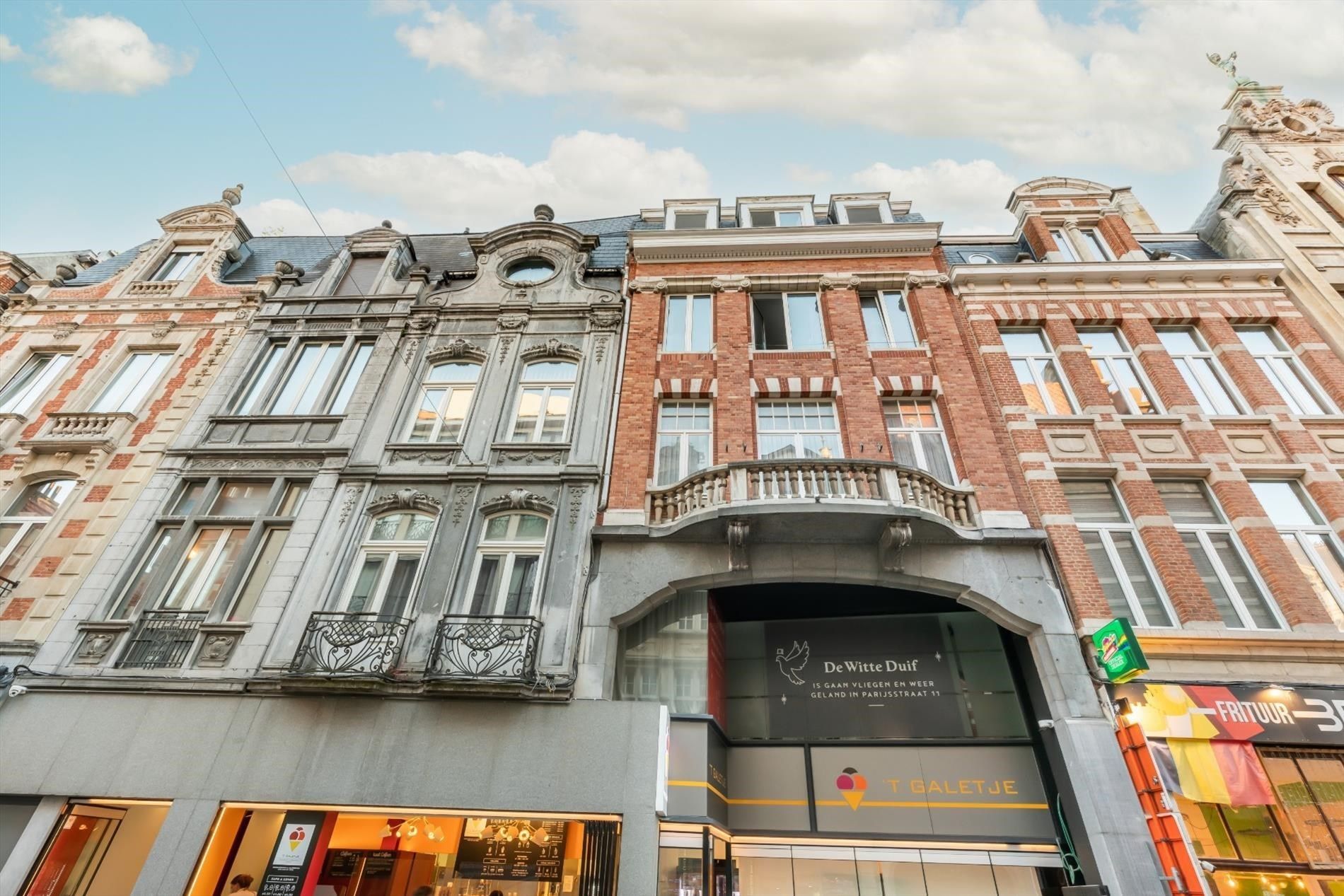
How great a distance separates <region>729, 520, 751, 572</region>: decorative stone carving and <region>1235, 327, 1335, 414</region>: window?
460 inches

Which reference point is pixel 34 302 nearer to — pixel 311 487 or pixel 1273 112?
pixel 311 487

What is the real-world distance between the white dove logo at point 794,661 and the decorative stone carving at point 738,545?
2.24 m

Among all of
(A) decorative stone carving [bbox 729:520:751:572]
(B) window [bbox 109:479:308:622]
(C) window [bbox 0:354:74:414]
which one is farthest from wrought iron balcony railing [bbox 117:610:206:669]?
(A) decorative stone carving [bbox 729:520:751:572]

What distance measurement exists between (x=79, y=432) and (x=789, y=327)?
15.9m

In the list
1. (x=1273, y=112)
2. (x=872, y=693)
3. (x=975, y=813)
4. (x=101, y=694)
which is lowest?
(x=975, y=813)

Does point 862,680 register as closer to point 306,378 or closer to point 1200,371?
point 1200,371

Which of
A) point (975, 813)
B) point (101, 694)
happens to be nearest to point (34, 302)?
point (101, 694)

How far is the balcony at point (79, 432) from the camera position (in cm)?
1279

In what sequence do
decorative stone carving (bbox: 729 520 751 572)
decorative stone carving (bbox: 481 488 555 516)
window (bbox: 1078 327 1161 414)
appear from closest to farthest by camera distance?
decorative stone carving (bbox: 729 520 751 572), decorative stone carving (bbox: 481 488 555 516), window (bbox: 1078 327 1161 414)

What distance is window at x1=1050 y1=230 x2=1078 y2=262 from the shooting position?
1533 cm

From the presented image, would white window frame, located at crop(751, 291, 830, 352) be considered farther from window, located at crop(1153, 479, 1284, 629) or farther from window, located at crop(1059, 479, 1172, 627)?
window, located at crop(1153, 479, 1284, 629)

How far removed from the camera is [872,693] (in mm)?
11055

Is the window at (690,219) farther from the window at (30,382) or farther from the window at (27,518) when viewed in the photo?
the window at (30,382)

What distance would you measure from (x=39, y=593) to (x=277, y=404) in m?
5.24
